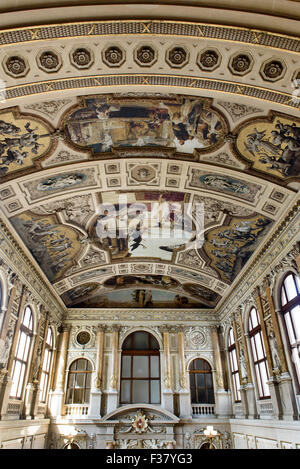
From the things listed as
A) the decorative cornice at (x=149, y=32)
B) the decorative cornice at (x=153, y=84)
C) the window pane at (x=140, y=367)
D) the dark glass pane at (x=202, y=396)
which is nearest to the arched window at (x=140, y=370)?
the window pane at (x=140, y=367)

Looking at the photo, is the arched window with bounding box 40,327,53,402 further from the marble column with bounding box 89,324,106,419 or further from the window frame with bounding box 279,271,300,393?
the window frame with bounding box 279,271,300,393

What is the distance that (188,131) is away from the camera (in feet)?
31.2

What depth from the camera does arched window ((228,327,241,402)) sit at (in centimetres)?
1700

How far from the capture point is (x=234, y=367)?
17.6 meters

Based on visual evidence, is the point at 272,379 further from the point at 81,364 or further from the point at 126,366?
the point at 81,364

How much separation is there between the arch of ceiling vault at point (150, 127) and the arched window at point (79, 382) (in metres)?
6.19

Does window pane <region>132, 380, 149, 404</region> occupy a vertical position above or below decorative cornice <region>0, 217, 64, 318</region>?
below

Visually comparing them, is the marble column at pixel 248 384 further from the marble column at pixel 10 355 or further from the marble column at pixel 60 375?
the marble column at pixel 10 355

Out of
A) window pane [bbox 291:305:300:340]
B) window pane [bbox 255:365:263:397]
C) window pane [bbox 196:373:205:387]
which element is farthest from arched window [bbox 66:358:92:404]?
window pane [bbox 291:305:300:340]

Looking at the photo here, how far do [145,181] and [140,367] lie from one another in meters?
12.1

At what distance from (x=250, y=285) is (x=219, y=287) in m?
3.28

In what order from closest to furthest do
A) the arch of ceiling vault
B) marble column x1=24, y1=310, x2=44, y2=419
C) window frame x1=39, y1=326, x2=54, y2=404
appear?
the arch of ceiling vault
marble column x1=24, y1=310, x2=44, y2=419
window frame x1=39, y1=326, x2=54, y2=404
